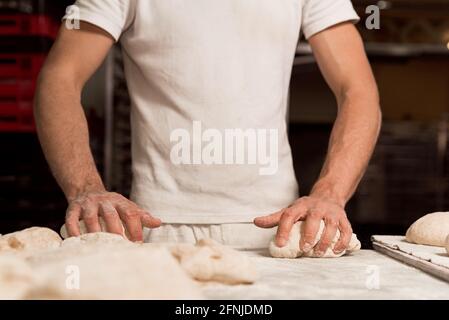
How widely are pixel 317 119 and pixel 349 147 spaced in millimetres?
2269

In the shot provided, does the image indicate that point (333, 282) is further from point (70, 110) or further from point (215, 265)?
point (70, 110)

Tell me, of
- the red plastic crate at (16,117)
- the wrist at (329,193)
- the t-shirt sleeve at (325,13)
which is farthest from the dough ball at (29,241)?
the red plastic crate at (16,117)

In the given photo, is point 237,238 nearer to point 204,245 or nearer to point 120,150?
point 204,245

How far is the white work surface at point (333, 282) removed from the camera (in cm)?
74

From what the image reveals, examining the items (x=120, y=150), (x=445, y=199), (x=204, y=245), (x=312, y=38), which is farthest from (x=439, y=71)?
(x=204, y=245)

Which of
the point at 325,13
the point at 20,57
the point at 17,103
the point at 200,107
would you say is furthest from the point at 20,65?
the point at 325,13

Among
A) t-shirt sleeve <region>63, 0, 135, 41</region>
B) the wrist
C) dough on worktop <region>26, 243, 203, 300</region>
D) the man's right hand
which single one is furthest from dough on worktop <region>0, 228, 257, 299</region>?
t-shirt sleeve <region>63, 0, 135, 41</region>

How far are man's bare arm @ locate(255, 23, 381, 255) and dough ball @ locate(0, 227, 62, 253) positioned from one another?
1.17ft

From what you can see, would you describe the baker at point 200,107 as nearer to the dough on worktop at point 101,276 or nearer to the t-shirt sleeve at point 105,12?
the t-shirt sleeve at point 105,12

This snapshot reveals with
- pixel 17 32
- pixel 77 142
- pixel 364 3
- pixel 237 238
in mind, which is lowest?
pixel 237 238

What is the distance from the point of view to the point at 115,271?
637mm

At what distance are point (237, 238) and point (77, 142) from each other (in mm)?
407

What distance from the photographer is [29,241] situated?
39.5 inches

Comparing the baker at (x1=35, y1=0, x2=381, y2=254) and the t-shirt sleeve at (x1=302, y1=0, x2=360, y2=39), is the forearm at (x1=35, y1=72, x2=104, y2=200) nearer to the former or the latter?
the baker at (x1=35, y1=0, x2=381, y2=254)
